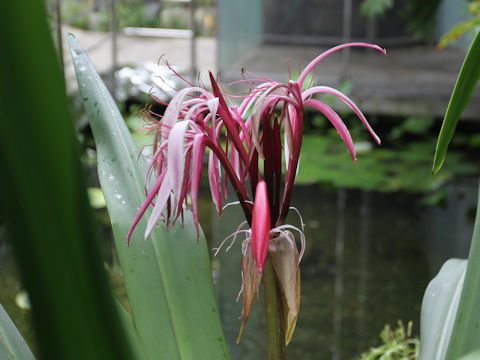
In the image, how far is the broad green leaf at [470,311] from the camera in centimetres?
54

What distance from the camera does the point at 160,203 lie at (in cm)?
42

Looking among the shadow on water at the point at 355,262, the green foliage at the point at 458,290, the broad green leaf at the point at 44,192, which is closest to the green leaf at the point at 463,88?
the green foliage at the point at 458,290

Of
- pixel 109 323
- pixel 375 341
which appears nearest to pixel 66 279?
pixel 109 323

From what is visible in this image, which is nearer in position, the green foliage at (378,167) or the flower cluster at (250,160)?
the flower cluster at (250,160)

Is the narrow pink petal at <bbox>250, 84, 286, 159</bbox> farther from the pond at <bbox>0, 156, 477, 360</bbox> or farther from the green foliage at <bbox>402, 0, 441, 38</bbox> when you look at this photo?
the green foliage at <bbox>402, 0, 441, 38</bbox>

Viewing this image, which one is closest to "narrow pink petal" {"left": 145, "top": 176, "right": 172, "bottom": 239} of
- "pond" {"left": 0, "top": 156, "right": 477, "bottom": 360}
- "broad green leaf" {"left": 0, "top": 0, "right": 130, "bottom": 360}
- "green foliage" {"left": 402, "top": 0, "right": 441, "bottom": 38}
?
"broad green leaf" {"left": 0, "top": 0, "right": 130, "bottom": 360}

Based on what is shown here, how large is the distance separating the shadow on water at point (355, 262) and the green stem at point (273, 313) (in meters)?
1.13

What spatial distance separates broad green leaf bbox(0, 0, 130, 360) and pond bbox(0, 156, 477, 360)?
1.42m

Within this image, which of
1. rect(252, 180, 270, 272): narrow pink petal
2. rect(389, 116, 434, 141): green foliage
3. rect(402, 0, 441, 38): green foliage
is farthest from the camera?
rect(402, 0, 441, 38): green foliage

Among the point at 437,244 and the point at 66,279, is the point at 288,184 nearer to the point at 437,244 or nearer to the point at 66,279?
the point at 66,279

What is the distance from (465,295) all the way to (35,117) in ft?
1.62

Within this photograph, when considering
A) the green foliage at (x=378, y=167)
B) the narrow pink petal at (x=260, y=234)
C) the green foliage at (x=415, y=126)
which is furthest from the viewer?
the green foliage at (x=415, y=126)

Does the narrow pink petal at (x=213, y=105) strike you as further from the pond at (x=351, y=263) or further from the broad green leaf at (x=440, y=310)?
the pond at (x=351, y=263)

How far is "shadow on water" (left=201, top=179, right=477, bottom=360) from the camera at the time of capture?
72.1 inches
